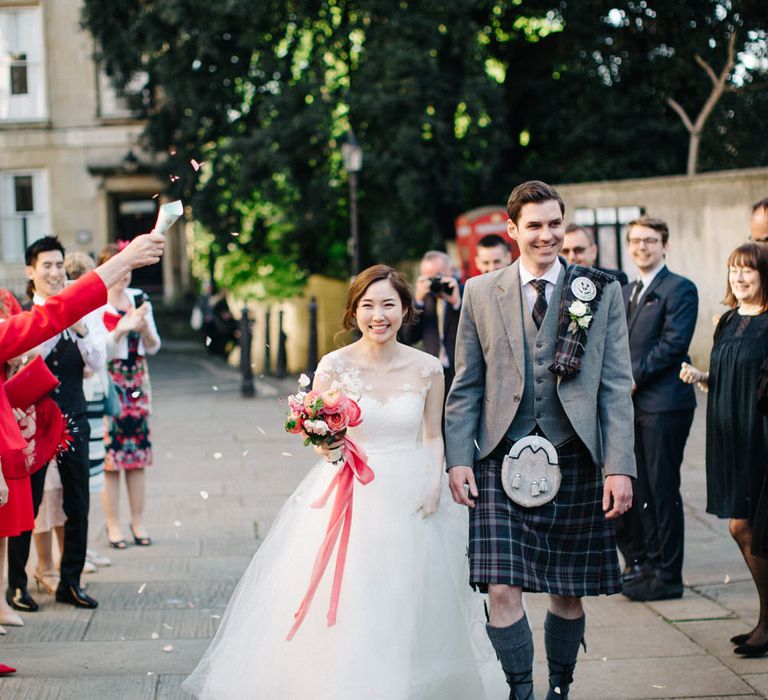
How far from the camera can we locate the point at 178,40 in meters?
22.1

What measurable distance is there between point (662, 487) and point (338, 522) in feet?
8.12

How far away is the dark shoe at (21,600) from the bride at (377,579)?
194 cm

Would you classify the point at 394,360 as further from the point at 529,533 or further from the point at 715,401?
the point at 715,401

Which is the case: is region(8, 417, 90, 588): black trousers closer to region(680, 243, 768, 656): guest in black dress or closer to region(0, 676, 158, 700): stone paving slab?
region(0, 676, 158, 700): stone paving slab

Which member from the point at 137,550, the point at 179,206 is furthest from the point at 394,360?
the point at 137,550

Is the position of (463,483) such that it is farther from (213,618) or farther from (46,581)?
(46,581)

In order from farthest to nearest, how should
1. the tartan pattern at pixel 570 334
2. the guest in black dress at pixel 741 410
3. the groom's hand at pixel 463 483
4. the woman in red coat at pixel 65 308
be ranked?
the guest in black dress at pixel 741 410 < the groom's hand at pixel 463 483 < the tartan pattern at pixel 570 334 < the woman in red coat at pixel 65 308

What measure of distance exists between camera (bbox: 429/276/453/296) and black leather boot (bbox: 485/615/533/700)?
3680mm

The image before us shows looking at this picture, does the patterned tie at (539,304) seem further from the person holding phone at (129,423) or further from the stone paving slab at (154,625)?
the person holding phone at (129,423)

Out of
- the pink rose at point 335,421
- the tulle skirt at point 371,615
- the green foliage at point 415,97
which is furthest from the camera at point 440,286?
the green foliage at point 415,97

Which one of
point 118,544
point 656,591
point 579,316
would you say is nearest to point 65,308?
point 579,316

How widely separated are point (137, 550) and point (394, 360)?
3628 millimetres

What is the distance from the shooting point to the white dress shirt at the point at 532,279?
4.57 meters

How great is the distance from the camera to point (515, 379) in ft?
14.6
